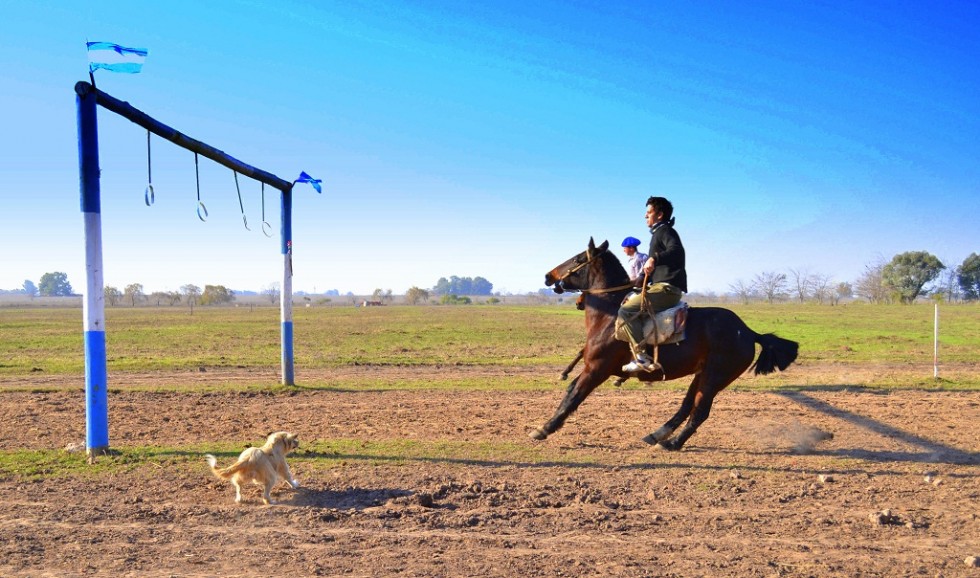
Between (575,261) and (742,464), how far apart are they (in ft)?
11.2

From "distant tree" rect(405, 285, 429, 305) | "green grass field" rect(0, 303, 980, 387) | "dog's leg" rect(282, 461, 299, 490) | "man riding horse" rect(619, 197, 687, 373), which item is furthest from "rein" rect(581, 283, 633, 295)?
"distant tree" rect(405, 285, 429, 305)

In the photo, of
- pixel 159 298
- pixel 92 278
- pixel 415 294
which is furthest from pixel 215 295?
pixel 92 278

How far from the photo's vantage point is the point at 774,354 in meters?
9.14

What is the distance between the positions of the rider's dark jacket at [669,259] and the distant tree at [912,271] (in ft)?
342

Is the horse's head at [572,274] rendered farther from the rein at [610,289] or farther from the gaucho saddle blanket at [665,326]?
the gaucho saddle blanket at [665,326]

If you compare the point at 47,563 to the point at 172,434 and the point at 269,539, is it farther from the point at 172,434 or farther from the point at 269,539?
the point at 172,434

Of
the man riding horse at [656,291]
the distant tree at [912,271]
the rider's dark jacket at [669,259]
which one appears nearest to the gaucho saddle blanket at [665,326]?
the man riding horse at [656,291]

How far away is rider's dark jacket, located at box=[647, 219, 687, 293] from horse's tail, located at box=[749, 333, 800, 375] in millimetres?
1418

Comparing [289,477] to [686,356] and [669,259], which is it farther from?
[669,259]

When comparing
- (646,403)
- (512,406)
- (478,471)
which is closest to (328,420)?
(512,406)

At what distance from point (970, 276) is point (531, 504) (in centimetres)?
12448

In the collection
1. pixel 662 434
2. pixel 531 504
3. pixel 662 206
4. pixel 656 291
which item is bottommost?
pixel 531 504

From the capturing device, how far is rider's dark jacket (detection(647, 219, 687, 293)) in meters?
8.77

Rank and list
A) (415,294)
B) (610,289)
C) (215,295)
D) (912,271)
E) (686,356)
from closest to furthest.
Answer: (686,356) → (610,289) → (912,271) → (215,295) → (415,294)
